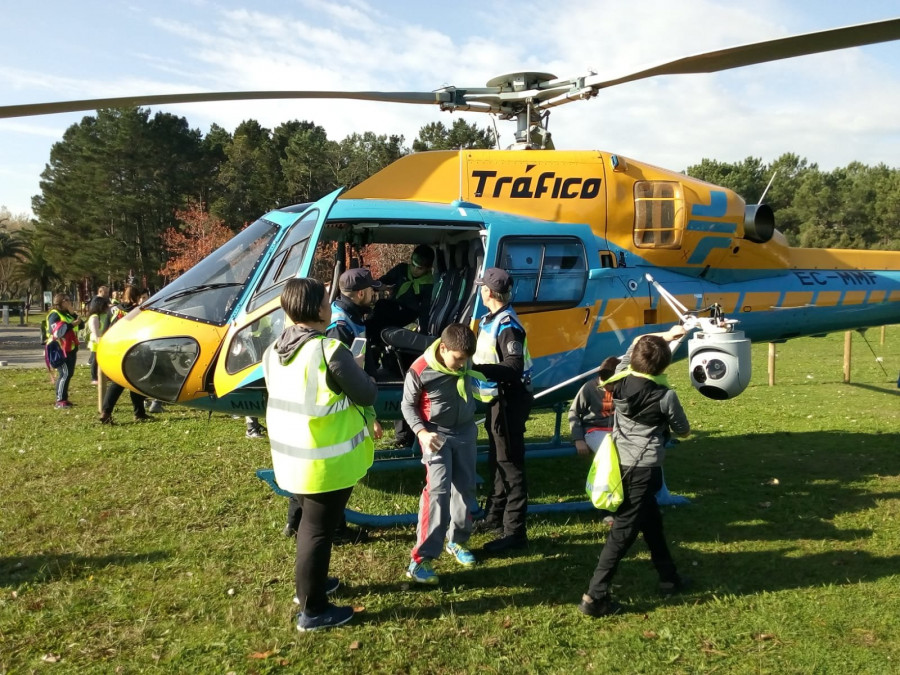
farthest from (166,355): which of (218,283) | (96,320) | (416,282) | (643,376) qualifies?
(96,320)

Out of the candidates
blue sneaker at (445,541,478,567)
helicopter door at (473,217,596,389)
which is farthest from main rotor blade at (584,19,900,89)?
blue sneaker at (445,541,478,567)

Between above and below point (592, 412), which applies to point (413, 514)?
below

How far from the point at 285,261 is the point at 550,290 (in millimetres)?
2264

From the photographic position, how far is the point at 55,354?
972 centimetres

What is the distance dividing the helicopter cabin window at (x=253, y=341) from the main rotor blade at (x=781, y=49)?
3584mm

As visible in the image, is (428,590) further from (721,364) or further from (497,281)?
(721,364)

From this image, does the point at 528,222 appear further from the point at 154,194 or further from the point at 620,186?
the point at 154,194

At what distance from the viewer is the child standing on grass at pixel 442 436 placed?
12.6 feet

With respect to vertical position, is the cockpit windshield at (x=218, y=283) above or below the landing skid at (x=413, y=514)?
above

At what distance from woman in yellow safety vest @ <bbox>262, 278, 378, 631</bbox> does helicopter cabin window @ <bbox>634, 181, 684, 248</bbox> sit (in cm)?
366

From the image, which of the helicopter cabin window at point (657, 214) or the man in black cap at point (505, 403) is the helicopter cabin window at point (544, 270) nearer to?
the helicopter cabin window at point (657, 214)

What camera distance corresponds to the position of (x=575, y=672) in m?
3.11

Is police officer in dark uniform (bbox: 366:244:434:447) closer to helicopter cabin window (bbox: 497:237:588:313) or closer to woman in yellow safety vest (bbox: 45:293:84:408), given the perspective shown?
helicopter cabin window (bbox: 497:237:588:313)

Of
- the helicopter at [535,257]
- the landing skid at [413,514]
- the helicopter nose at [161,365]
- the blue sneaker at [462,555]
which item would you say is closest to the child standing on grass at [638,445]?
the blue sneaker at [462,555]
